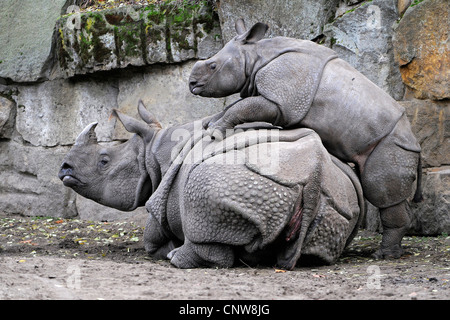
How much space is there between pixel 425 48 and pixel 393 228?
6.05ft

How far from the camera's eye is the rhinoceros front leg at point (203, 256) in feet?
17.2

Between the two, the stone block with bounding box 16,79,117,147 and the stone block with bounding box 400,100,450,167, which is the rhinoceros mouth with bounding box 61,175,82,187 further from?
the stone block with bounding box 400,100,450,167

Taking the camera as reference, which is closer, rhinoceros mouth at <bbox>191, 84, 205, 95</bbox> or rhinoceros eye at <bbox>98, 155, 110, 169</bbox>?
rhinoceros mouth at <bbox>191, 84, 205, 95</bbox>

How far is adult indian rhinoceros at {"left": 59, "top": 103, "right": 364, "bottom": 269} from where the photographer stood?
4.96 metres

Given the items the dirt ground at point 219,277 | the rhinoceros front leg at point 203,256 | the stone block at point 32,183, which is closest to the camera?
the dirt ground at point 219,277

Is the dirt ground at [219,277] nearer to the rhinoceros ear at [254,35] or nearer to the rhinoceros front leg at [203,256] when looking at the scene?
the rhinoceros front leg at [203,256]

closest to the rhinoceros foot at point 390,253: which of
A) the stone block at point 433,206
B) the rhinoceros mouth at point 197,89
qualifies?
the stone block at point 433,206

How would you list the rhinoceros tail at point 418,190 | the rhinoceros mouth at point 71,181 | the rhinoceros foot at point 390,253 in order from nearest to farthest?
the rhinoceros foot at point 390,253 → the rhinoceros tail at point 418,190 → the rhinoceros mouth at point 71,181

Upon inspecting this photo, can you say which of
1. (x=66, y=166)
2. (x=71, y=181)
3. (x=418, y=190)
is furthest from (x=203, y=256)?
(x=418, y=190)

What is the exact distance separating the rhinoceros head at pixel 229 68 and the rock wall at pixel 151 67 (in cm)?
164

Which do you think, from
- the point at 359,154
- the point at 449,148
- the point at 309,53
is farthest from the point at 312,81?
the point at 449,148

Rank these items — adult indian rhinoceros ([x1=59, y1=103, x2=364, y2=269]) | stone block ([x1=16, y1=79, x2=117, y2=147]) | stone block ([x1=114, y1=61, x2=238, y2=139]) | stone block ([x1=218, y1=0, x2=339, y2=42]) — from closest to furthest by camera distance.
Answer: adult indian rhinoceros ([x1=59, y1=103, x2=364, y2=269]), stone block ([x1=218, y1=0, x2=339, y2=42]), stone block ([x1=114, y1=61, x2=238, y2=139]), stone block ([x1=16, y1=79, x2=117, y2=147])

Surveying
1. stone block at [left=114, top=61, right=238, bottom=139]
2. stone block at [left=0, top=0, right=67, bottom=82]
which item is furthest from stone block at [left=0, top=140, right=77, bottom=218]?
stone block at [left=114, top=61, right=238, bottom=139]

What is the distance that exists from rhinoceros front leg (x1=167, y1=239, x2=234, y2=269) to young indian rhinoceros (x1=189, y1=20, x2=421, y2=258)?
2.95 feet
